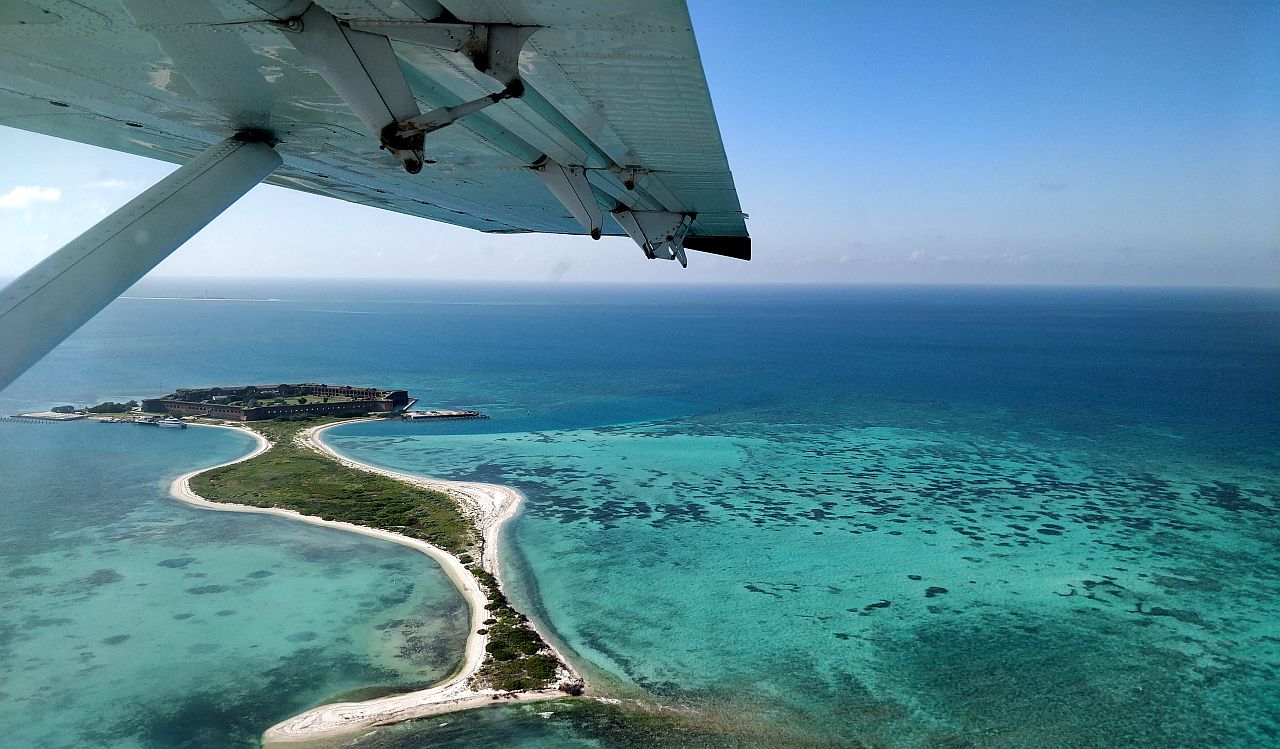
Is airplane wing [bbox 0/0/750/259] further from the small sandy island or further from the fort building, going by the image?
the fort building

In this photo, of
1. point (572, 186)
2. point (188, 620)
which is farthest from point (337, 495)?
point (572, 186)

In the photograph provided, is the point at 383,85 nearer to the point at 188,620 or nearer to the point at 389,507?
the point at 188,620

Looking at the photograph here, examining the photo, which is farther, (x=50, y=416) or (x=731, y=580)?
(x=50, y=416)

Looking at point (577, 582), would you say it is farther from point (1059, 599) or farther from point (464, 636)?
point (1059, 599)

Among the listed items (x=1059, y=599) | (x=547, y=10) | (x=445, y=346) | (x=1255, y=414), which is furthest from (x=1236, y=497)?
(x=445, y=346)

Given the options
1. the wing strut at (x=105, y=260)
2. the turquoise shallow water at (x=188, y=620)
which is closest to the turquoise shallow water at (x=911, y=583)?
the turquoise shallow water at (x=188, y=620)
